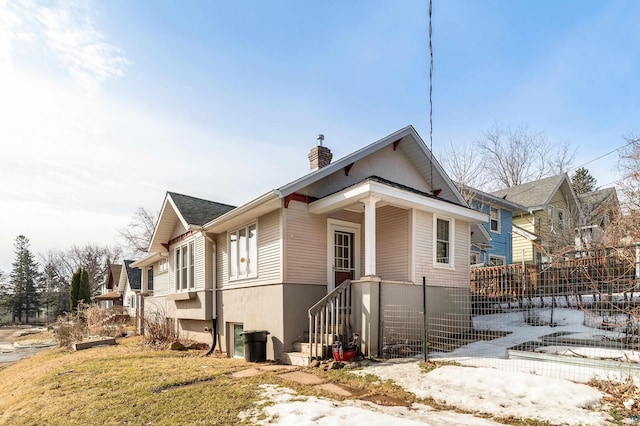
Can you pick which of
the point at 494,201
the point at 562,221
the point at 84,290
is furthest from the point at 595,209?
the point at 84,290

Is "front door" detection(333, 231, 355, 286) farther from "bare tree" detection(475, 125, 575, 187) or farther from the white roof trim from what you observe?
"bare tree" detection(475, 125, 575, 187)

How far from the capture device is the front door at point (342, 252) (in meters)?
10.7

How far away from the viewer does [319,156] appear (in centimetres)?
1198

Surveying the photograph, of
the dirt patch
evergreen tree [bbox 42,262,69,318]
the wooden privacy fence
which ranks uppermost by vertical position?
the wooden privacy fence

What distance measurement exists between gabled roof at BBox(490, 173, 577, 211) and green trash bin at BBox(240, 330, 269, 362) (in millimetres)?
19133

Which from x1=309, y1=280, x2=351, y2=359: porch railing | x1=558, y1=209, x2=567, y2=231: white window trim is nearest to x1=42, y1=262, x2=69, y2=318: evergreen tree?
x1=309, y1=280, x2=351, y2=359: porch railing

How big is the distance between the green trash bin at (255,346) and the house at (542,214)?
1759cm

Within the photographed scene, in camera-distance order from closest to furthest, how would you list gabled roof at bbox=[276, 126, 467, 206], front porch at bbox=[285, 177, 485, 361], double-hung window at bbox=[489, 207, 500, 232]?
front porch at bbox=[285, 177, 485, 361], gabled roof at bbox=[276, 126, 467, 206], double-hung window at bbox=[489, 207, 500, 232]

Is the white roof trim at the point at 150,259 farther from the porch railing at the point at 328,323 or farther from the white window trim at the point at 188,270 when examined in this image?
the porch railing at the point at 328,323

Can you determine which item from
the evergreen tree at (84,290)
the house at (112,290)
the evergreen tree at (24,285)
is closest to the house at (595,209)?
the evergreen tree at (84,290)

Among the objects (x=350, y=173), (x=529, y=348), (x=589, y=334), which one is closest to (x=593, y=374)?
(x=529, y=348)

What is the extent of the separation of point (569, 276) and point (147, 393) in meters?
9.68

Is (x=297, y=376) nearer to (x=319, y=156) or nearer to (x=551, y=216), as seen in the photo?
(x=319, y=156)

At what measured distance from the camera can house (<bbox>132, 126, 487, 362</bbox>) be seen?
920cm
